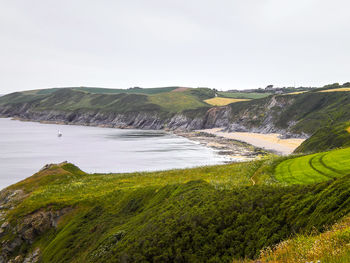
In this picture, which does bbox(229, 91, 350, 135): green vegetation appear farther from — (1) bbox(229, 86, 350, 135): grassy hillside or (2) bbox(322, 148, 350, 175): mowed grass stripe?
(2) bbox(322, 148, 350, 175): mowed grass stripe

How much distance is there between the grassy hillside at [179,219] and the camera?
15133mm

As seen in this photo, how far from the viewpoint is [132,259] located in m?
17.8

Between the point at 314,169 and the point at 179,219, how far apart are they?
18068mm

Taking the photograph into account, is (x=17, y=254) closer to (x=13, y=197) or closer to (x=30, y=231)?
(x=30, y=231)

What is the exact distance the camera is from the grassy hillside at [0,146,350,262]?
49.6ft

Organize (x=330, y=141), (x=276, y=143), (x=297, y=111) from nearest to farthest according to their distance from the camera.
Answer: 1. (x=330, y=141)
2. (x=276, y=143)
3. (x=297, y=111)

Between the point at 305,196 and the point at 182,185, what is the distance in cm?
1485

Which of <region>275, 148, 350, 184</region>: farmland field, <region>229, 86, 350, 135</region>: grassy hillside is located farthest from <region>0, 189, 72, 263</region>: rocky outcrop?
<region>229, 86, 350, 135</region>: grassy hillside

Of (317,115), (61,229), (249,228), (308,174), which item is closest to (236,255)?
(249,228)

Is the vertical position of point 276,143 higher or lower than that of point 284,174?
lower

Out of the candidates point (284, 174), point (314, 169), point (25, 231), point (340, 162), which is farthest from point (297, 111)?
point (25, 231)

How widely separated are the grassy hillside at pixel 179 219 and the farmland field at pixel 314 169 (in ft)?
0.73

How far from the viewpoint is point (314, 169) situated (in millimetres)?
29156

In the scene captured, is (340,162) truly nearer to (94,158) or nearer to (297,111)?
(94,158)
